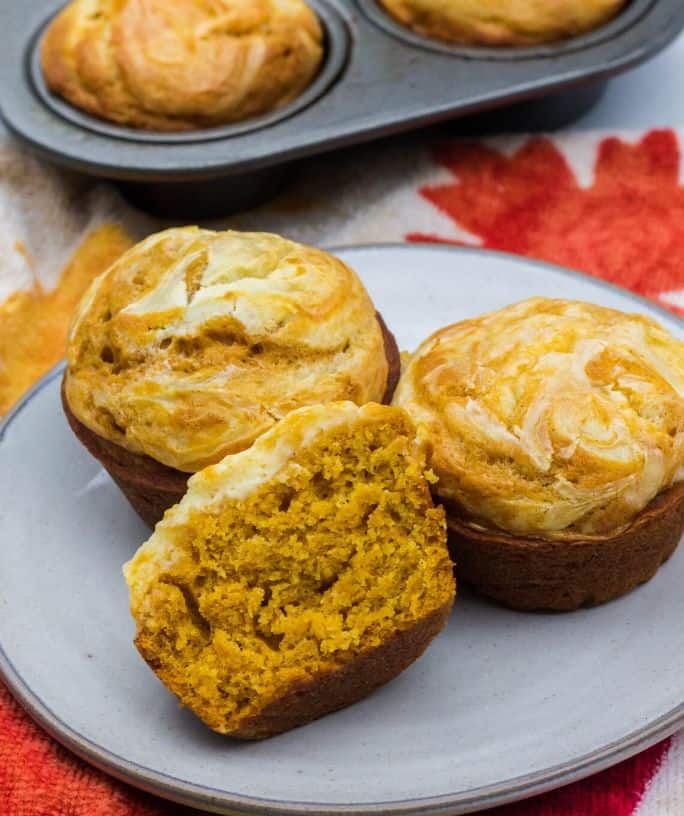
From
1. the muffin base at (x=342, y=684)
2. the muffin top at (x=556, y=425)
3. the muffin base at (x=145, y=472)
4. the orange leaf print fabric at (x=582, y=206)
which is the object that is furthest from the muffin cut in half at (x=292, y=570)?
the orange leaf print fabric at (x=582, y=206)

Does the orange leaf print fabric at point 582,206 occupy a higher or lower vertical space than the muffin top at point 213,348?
lower

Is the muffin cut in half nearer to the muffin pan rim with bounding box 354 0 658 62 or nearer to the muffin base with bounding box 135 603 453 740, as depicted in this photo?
the muffin base with bounding box 135 603 453 740

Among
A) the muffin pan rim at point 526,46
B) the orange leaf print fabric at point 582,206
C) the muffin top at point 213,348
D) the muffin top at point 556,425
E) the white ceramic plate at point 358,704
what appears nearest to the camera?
the white ceramic plate at point 358,704

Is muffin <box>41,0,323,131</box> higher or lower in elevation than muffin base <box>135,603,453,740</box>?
higher

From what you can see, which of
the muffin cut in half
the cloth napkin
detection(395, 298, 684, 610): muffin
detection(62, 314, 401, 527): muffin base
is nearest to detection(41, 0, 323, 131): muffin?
the cloth napkin

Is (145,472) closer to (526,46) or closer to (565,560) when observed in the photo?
(565,560)

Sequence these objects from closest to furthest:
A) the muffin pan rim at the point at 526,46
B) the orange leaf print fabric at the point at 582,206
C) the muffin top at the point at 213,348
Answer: the muffin top at the point at 213,348 → the orange leaf print fabric at the point at 582,206 → the muffin pan rim at the point at 526,46

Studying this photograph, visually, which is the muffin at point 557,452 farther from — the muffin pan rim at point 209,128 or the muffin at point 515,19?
the muffin at point 515,19

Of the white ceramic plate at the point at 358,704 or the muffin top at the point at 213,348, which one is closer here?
the white ceramic plate at the point at 358,704
